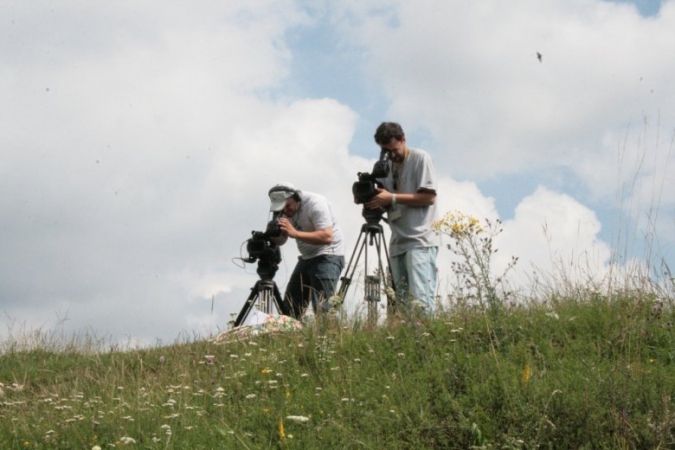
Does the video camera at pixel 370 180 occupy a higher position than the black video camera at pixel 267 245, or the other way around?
the video camera at pixel 370 180

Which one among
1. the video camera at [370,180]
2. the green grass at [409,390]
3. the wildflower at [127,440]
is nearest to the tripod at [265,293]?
the green grass at [409,390]

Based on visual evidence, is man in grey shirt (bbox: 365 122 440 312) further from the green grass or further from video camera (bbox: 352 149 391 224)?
the green grass

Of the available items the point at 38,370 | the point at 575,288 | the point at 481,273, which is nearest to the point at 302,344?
the point at 481,273

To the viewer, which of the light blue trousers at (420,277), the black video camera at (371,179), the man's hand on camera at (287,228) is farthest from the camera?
the man's hand on camera at (287,228)

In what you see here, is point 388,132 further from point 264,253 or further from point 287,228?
point 264,253

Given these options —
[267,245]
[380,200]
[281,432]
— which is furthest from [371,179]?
[281,432]

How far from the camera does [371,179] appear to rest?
6.86 m

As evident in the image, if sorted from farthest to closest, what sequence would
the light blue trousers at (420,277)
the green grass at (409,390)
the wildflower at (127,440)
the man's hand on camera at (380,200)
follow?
the man's hand on camera at (380,200), the light blue trousers at (420,277), the wildflower at (127,440), the green grass at (409,390)

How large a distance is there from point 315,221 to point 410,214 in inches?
39.5

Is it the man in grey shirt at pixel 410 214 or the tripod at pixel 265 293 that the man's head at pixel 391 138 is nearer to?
the man in grey shirt at pixel 410 214

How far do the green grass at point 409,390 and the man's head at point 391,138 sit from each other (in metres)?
1.38

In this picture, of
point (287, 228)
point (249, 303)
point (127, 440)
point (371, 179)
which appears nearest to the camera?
point (127, 440)

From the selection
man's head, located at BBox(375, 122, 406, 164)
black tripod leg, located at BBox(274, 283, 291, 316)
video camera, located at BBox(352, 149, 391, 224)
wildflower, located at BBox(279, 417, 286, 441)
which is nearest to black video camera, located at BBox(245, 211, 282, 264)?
black tripod leg, located at BBox(274, 283, 291, 316)

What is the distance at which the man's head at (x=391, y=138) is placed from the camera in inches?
261
